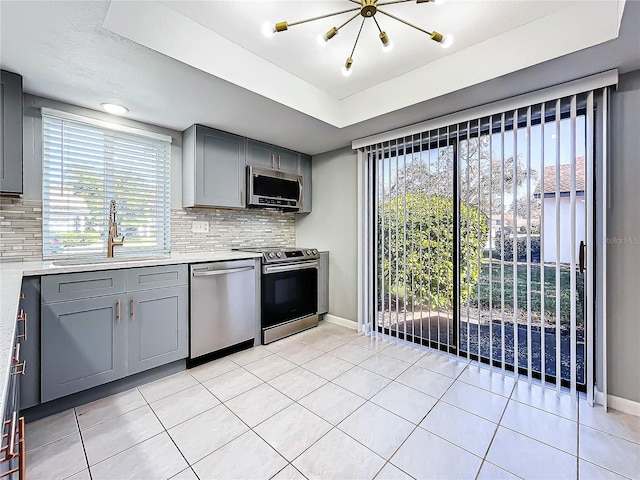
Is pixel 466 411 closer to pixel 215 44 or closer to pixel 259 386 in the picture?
pixel 259 386

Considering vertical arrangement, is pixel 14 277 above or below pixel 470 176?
below

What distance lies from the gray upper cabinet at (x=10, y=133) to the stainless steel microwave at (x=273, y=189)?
1.76 meters

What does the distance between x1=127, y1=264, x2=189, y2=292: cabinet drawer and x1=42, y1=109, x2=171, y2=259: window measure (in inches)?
25.5

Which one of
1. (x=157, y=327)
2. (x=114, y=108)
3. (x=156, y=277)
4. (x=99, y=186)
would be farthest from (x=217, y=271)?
(x=114, y=108)

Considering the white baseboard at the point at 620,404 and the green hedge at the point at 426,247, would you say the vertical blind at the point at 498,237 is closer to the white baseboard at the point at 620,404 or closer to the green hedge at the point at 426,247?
the green hedge at the point at 426,247

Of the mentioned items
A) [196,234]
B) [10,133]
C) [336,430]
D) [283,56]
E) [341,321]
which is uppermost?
[283,56]

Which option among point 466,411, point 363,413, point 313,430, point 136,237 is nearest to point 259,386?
point 313,430

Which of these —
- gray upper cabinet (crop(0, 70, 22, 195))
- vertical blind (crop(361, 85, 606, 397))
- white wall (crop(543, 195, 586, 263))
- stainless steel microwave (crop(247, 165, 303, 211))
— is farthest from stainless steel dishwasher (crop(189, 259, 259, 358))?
white wall (crop(543, 195, 586, 263))

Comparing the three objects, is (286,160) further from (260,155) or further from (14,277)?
(14,277)

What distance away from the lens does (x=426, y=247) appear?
2.82 metres

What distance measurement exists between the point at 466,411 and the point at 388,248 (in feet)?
5.26

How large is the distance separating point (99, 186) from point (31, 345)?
135 centimetres

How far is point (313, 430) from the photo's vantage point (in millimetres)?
1740

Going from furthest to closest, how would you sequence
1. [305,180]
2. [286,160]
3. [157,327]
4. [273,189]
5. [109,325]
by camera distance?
1. [305,180]
2. [286,160]
3. [273,189]
4. [157,327]
5. [109,325]
